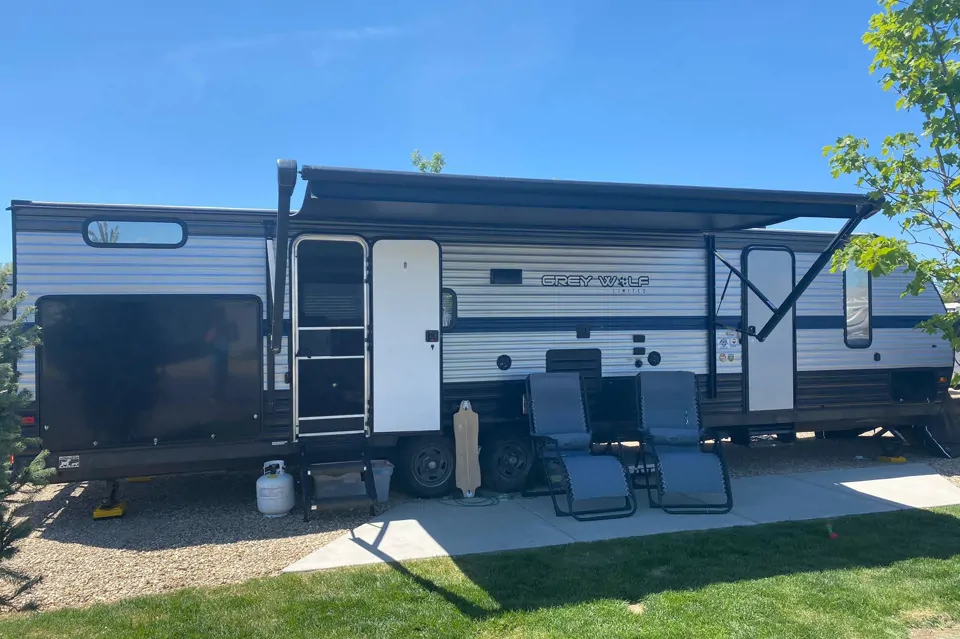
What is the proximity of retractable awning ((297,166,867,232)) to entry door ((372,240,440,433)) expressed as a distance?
0.37 metres

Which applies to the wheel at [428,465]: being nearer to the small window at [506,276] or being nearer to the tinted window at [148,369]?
the tinted window at [148,369]

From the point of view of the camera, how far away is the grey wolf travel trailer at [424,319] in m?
5.90

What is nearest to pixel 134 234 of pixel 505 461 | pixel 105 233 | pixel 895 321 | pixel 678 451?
pixel 105 233

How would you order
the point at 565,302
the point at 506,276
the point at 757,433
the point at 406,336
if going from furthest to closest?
the point at 757,433 → the point at 565,302 → the point at 506,276 → the point at 406,336

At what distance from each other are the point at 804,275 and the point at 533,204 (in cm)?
376

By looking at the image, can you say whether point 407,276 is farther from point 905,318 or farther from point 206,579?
point 905,318

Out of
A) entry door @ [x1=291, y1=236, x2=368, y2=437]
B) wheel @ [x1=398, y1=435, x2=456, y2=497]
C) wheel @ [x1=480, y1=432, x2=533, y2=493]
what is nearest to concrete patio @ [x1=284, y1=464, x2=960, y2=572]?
wheel @ [x1=398, y1=435, x2=456, y2=497]

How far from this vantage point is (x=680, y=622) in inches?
159

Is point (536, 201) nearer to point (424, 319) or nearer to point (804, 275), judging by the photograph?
point (424, 319)

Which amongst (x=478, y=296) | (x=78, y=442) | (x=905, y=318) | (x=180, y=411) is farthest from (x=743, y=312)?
(x=78, y=442)

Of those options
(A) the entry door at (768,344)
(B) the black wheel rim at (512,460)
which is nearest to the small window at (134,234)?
(B) the black wheel rim at (512,460)

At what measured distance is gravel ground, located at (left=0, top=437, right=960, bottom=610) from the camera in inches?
189

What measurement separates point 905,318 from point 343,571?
24.0 ft

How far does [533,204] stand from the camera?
17.9 feet
